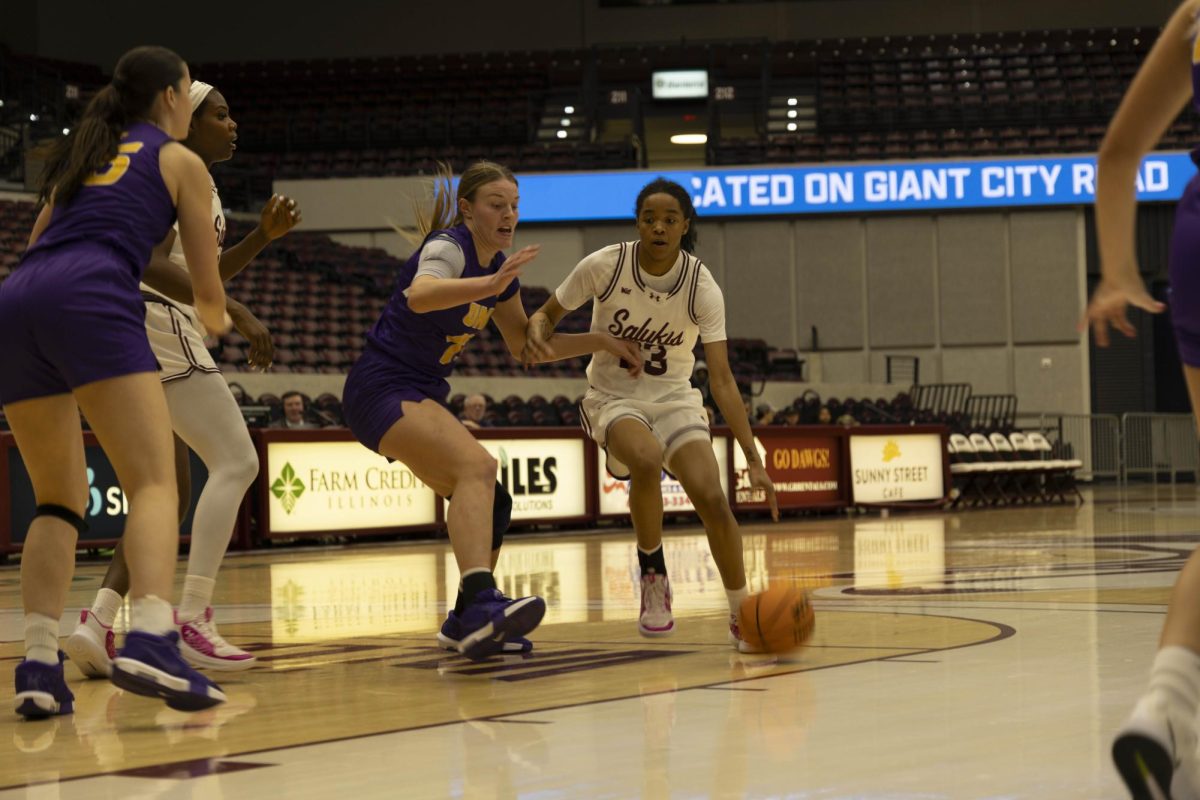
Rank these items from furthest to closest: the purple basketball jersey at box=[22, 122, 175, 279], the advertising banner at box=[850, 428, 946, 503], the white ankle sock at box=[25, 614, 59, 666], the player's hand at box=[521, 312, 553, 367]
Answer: the advertising banner at box=[850, 428, 946, 503] → the player's hand at box=[521, 312, 553, 367] → the white ankle sock at box=[25, 614, 59, 666] → the purple basketball jersey at box=[22, 122, 175, 279]

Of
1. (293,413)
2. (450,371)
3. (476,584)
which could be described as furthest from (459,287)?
(293,413)

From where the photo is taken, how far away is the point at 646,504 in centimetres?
591

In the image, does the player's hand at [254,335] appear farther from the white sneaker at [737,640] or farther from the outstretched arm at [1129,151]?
the outstretched arm at [1129,151]

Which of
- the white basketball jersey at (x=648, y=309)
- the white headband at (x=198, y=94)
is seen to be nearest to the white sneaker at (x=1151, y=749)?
the white basketball jersey at (x=648, y=309)

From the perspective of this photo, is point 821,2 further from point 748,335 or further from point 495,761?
point 495,761

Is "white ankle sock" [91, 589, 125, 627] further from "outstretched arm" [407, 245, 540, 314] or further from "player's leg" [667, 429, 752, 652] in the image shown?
"player's leg" [667, 429, 752, 652]

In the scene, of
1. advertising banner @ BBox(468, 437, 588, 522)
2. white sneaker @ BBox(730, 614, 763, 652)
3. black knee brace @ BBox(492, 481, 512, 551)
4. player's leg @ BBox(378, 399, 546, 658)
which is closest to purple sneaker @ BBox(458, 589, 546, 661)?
player's leg @ BBox(378, 399, 546, 658)

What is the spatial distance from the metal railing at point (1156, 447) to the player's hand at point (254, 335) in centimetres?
2603

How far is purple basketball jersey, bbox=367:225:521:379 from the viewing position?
5.35 metres

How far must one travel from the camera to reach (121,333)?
3.80 m

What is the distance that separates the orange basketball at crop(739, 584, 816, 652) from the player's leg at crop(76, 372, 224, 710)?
1.95 meters

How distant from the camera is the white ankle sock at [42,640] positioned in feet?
13.4

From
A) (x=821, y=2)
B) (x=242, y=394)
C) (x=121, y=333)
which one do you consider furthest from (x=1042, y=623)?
(x=821, y=2)

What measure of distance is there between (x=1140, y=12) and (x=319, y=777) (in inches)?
1279
